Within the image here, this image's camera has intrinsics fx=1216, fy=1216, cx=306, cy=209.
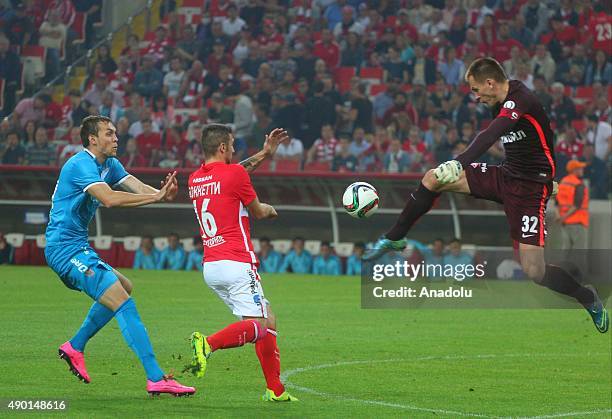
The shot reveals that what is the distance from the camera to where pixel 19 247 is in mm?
22609

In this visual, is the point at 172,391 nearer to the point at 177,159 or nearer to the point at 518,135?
the point at 518,135

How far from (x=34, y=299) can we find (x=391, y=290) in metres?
5.46

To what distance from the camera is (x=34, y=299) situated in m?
16.7

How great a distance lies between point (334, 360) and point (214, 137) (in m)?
3.76

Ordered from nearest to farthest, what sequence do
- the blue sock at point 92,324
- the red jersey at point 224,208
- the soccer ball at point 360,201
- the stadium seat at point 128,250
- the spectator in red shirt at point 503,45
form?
the red jersey at point 224,208
the blue sock at point 92,324
the soccer ball at point 360,201
the stadium seat at point 128,250
the spectator in red shirt at point 503,45

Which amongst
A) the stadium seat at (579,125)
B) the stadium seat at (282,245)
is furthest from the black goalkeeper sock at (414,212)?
the stadium seat at (579,125)

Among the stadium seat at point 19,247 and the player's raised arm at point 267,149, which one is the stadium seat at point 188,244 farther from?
the player's raised arm at point 267,149

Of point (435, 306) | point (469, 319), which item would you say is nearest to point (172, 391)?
point (469, 319)

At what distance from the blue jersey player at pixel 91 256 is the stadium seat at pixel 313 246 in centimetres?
1252

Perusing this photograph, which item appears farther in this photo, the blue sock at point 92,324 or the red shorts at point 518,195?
the red shorts at point 518,195

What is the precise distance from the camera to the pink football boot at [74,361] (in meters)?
9.27

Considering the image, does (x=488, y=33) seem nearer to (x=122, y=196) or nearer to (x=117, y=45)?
(x=117, y=45)

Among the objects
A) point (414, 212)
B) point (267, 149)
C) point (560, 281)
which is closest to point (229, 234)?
point (267, 149)

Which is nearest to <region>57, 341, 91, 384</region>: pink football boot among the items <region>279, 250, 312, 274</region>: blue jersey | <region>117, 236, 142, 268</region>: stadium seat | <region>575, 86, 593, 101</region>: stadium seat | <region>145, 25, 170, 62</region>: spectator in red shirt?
<region>279, 250, 312, 274</region>: blue jersey
